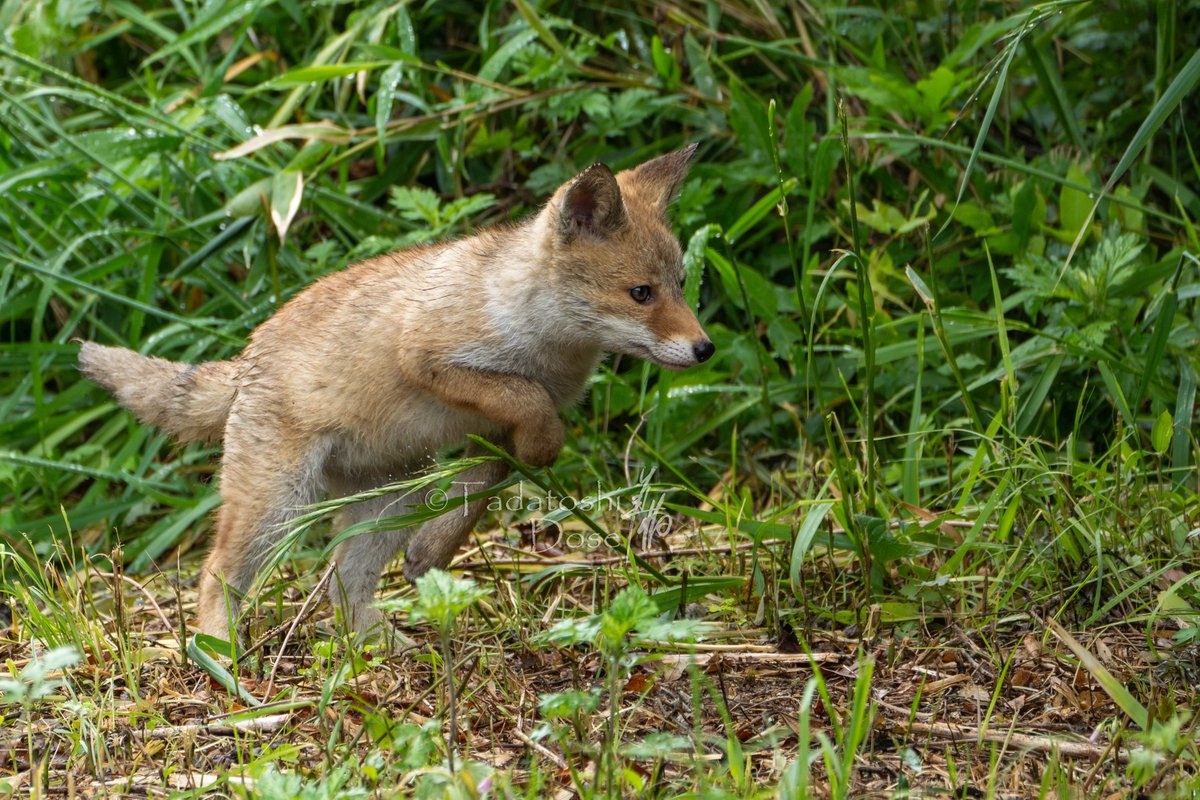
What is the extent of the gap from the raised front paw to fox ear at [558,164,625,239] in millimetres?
700

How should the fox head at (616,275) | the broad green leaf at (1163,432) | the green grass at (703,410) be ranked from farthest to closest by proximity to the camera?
the fox head at (616,275)
the broad green leaf at (1163,432)
the green grass at (703,410)

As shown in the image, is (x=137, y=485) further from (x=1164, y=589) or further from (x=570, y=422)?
(x=1164, y=589)

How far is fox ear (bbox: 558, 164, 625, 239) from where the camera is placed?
13.9 feet

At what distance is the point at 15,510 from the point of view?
18.5 feet

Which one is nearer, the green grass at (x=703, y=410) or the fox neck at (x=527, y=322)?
the green grass at (x=703, y=410)

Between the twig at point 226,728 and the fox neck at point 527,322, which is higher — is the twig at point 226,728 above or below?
below

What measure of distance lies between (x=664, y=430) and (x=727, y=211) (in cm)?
109

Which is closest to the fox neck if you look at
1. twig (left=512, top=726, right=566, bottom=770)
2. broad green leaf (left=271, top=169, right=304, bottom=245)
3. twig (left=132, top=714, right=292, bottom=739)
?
broad green leaf (left=271, top=169, right=304, bottom=245)

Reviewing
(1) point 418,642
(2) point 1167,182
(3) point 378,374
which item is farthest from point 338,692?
(2) point 1167,182

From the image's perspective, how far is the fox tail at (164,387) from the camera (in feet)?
15.8

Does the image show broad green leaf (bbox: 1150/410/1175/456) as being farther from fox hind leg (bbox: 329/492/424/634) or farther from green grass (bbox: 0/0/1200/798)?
fox hind leg (bbox: 329/492/424/634)

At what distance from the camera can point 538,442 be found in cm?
418

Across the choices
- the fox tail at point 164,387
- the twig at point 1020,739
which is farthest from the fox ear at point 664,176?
the twig at point 1020,739

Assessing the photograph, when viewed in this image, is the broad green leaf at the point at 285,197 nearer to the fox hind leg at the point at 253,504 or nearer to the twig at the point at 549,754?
the fox hind leg at the point at 253,504
